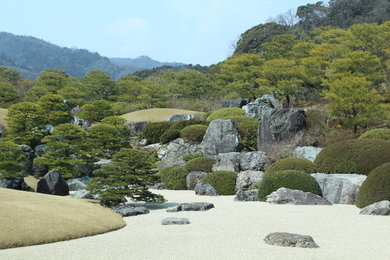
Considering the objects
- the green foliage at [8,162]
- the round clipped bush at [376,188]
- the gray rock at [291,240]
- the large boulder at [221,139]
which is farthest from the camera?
the large boulder at [221,139]

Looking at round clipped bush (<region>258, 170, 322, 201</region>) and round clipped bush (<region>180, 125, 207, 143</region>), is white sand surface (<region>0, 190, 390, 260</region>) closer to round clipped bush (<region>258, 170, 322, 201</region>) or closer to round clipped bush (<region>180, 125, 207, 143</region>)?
round clipped bush (<region>258, 170, 322, 201</region>)

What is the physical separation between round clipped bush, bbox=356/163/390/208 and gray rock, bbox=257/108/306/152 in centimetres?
974

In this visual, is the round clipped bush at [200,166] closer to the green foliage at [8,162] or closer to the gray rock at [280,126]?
the gray rock at [280,126]

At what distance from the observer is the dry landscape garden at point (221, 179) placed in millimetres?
6695

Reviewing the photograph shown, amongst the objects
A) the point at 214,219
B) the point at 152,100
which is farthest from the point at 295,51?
the point at 214,219

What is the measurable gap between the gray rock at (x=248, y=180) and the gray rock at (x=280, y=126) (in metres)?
5.39

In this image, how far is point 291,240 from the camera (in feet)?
21.3

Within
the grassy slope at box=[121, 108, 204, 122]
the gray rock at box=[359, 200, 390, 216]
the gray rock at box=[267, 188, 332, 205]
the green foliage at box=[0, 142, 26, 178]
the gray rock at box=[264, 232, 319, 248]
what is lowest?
the gray rock at box=[267, 188, 332, 205]

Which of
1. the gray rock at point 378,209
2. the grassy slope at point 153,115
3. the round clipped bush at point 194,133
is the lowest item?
the gray rock at point 378,209

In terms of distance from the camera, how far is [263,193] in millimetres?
13234

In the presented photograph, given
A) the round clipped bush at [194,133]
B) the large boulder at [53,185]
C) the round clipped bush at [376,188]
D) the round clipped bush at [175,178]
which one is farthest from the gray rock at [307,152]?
the large boulder at [53,185]

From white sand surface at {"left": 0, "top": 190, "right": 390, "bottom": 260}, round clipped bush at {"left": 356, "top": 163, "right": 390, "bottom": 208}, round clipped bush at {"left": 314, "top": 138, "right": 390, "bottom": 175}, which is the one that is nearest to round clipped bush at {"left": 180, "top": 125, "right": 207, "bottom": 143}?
round clipped bush at {"left": 314, "top": 138, "right": 390, "bottom": 175}

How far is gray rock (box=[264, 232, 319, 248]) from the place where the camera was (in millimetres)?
6390

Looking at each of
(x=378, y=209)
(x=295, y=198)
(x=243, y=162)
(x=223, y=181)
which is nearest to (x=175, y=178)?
(x=223, y=181)
